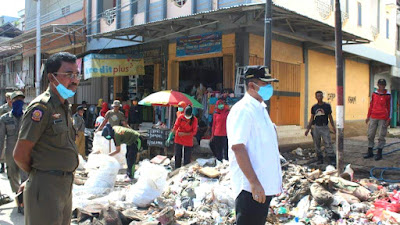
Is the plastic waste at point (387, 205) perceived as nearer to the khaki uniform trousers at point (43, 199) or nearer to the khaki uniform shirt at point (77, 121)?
the khaki uniform trousers at point (43, 199)

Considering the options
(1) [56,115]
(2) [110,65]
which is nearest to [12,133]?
(1) [56,115]

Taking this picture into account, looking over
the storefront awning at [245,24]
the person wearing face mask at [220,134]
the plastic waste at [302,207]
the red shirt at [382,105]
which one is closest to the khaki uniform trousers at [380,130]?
the red shirt at [382,105]

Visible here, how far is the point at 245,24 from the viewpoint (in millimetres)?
9930

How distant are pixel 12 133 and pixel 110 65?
791cm

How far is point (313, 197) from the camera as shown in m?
5.25

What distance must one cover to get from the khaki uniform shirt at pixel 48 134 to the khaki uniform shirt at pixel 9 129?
359cm

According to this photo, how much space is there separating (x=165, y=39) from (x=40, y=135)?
1113cm

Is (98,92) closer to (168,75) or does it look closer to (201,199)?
(168,75)

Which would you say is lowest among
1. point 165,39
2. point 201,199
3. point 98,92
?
point 201,199

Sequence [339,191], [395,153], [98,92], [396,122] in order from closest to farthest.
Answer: [339,191], [395,153], [98,92], [396,122]

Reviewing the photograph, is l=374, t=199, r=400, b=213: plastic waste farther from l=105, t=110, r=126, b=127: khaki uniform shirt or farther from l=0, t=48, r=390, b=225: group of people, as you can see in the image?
l=105, t=110, r=126, b=127: khaki uniform shirt

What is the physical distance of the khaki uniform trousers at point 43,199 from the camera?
2547 millimetres

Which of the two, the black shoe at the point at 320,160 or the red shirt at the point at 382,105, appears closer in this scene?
the red shirt at the point at 382,105

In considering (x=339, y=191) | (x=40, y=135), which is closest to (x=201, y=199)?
(x=339, y=191)
